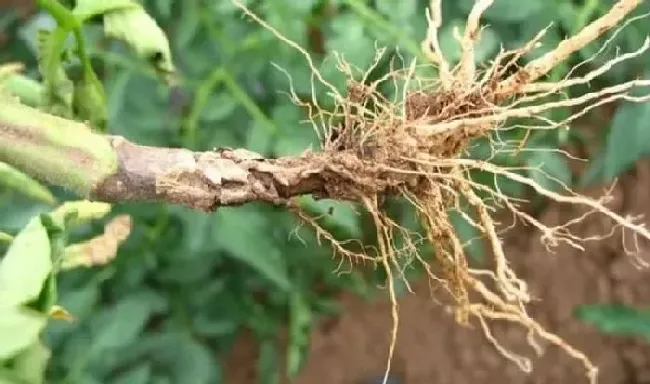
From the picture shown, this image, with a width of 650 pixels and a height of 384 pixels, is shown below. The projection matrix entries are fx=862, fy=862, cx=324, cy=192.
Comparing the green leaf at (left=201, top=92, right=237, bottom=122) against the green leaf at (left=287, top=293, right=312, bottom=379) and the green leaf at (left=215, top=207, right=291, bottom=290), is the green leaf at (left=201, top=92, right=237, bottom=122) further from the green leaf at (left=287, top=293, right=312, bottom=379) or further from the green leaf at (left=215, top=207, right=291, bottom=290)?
the green leaf at (left=287, top=293, right=312, bottom=379)

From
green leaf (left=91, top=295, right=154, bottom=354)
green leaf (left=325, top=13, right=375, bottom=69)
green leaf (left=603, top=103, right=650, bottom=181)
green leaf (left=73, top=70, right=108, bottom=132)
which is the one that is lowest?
green leaf (left=91, top=295, right=154, bottom=354)

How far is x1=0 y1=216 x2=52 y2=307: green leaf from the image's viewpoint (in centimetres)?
35

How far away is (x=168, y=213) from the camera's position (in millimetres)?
710

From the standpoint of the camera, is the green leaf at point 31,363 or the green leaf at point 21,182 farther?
the green leaf at point 21,182

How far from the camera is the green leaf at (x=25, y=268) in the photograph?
345 mm

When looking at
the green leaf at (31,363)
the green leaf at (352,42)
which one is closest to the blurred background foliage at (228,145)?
the green leaf at (352,42)

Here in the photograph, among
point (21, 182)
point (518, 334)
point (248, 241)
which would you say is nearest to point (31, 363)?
point (21, 182)

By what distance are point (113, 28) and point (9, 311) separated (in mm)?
161

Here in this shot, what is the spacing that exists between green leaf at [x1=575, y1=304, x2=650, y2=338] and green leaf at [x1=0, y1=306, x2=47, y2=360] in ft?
1.71

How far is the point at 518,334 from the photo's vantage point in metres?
1.09

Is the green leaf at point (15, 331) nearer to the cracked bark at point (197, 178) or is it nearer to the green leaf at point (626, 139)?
the cracked bark at point (197, 178)

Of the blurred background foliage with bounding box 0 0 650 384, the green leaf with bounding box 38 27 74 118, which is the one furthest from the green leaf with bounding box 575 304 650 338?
the green leaf with bounding box 38 27 74 118

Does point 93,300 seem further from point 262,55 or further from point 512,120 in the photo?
point 512,120

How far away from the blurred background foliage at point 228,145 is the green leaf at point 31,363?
25cm
